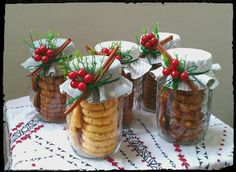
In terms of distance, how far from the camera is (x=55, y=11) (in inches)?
40.7

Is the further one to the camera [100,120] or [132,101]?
[132,101]

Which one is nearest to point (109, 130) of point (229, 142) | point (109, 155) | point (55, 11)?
point (109, 155)

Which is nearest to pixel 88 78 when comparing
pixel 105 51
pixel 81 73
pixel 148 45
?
pixel 81 73

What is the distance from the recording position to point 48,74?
71cm

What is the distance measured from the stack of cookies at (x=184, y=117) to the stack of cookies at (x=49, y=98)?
0.67 ft

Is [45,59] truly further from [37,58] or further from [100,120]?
[100,120]

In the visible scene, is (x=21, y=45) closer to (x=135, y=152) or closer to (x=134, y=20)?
(x=134, y=20)

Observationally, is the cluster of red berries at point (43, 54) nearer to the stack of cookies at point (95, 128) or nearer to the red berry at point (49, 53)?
the red berry at point (49, 53)

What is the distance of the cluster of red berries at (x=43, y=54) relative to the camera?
70 centimetres

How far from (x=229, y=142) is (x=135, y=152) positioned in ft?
→ 0.61

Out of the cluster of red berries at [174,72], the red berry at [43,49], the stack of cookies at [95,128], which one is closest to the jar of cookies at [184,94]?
the cluster of red berries at [174,72]

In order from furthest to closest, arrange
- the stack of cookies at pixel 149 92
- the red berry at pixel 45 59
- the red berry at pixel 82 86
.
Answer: the stack of cookies at pixel 149 92, the red berry at pixel 45 59, the red berry at pixel 82 86

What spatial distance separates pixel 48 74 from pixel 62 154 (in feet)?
0.52

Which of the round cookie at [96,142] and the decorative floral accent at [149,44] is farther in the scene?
the decorative floral accent at [149,44]
